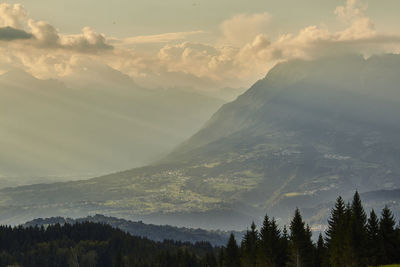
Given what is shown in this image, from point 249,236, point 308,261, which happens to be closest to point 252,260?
point 249,236

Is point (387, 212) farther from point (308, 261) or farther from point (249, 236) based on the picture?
point (249, 236)

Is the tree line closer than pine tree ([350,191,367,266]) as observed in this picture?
No

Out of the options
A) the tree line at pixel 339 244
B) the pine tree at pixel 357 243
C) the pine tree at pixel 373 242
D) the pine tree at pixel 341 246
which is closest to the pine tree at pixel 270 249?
the tree line at pixel 339 244

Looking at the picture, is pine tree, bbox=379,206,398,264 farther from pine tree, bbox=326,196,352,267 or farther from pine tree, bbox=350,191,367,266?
pine tree, bbox=350,191,367,266

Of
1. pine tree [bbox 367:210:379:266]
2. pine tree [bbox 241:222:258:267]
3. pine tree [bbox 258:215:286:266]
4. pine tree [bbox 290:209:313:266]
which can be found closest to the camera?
pine tree [bbox 367:210:379:266]

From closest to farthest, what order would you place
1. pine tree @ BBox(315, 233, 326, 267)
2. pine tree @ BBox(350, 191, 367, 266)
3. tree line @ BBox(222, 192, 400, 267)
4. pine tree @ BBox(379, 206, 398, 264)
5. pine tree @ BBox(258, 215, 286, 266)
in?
pine tree @ BBox(350, 191, 367, 266) → tree line @ BBox(222, 192, 400, 267) → pine tree @ BBox(379, 206, 398, 264) → pine tree @ BBox(315, 233, 326, 267) → pine tree @ BBox(258, 215, 286, 266)

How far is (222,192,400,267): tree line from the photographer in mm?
140750

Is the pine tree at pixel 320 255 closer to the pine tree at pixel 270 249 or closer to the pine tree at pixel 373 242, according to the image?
the pine tree at pixel 270 249

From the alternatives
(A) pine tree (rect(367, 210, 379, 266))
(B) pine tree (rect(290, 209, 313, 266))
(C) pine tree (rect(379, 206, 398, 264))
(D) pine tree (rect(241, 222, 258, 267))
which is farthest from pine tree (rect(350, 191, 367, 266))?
(D) pine tree (rect(241, 222, 258, 267))

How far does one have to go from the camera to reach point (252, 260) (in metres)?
182

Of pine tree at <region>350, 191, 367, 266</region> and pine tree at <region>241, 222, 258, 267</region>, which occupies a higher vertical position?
pine tree at <region>241, 222, 258, 267</region>

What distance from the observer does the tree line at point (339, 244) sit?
462 feet

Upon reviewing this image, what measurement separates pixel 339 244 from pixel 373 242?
24.5 ft

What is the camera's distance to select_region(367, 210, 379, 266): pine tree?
142 meters
